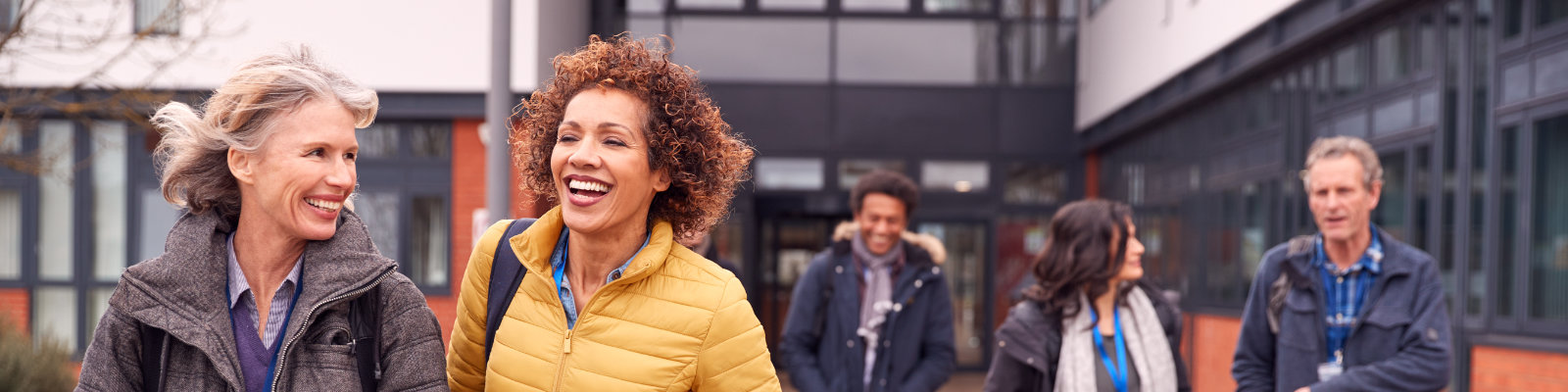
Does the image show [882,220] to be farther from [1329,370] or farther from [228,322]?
[228,322]

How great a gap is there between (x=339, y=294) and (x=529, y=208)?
38.3 inches

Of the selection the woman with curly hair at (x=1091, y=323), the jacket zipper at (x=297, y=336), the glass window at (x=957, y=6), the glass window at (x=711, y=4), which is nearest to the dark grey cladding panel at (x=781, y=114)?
the glass window at (x=711, y=4)

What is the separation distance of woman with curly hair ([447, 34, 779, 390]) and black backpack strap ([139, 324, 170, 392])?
0.57m

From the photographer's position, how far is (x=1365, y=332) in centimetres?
369

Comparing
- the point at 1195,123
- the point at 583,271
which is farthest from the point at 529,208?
the point at 1195,123

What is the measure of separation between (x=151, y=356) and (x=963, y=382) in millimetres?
11480

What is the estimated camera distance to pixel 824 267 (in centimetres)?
508

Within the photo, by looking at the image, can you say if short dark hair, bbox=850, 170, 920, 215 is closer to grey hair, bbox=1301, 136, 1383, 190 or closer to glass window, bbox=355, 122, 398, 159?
grey hair, bbox=1301, 136, 1383, 190

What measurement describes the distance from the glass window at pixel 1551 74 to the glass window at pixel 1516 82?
0.24ft

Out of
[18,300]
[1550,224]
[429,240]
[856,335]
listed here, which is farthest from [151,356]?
[18,300]

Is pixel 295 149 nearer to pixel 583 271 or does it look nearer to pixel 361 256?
pixel 361 256

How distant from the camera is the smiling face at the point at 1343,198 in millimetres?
3748

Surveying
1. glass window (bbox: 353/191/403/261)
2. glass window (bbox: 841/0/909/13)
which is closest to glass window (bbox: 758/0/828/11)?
glass window (bbox: 841/0/909/13)

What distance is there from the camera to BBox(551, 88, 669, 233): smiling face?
7.32ft
